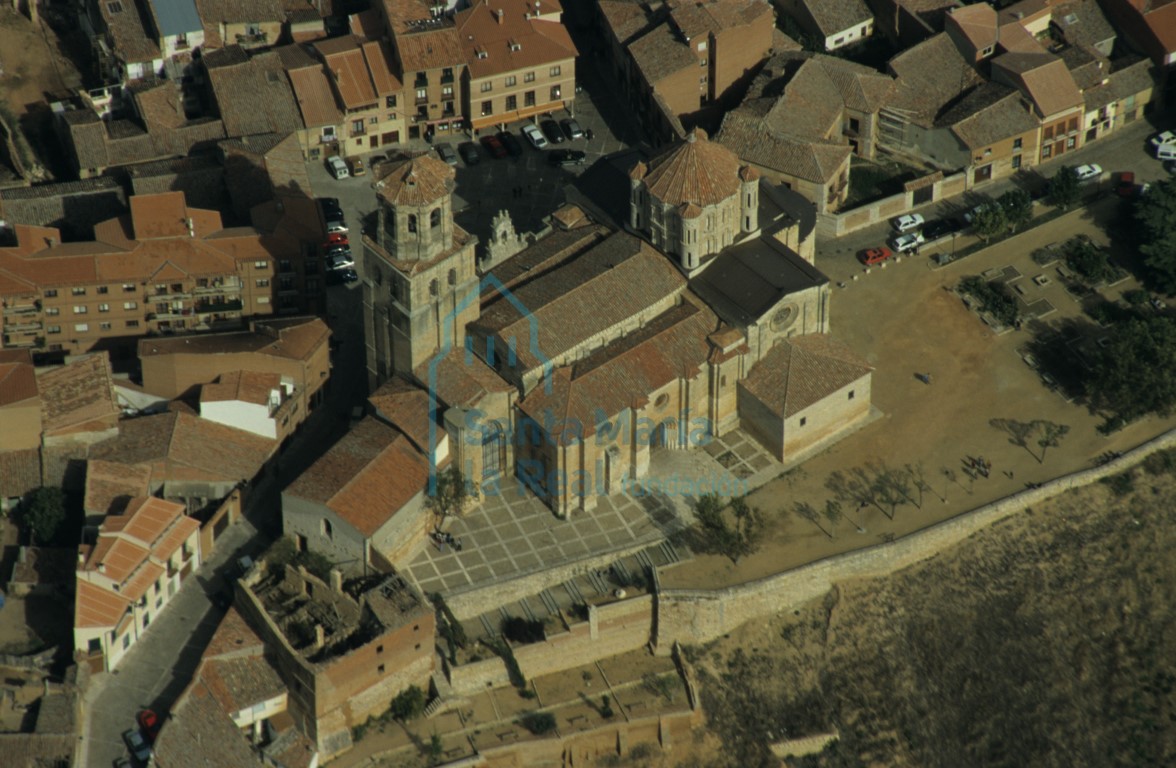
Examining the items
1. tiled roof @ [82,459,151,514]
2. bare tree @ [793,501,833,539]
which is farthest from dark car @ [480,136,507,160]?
tiled roof @ [82,459,151,514]

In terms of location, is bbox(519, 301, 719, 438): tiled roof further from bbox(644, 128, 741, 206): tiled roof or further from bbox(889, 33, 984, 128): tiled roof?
bbox(889, 33, 984, 128): tiled roof

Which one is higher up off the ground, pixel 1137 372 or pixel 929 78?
pixel 929 78

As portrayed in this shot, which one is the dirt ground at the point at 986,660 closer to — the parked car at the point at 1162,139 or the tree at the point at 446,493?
the tree at the point at 446,493

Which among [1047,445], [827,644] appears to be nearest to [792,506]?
[827,644]

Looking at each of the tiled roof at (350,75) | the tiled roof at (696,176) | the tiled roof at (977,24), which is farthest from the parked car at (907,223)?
the tiled roof at (350,75)

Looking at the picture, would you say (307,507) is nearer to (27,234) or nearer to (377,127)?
(27,234)

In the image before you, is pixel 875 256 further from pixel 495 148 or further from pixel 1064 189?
pixel 495 148

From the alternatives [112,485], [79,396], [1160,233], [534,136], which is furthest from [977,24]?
[112,485]
